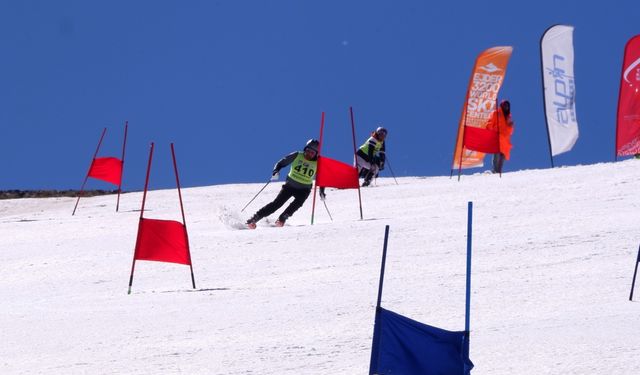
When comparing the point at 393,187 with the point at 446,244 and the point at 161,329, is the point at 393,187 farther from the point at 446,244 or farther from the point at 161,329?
the point at 161,329

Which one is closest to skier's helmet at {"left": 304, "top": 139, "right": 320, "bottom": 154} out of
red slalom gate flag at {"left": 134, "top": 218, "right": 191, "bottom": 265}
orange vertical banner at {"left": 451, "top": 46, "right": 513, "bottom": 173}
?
red slalom gate flag at {"left": 134, "top": 218, "right": 191, "bottom": 265}

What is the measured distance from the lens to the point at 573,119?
2375 cm

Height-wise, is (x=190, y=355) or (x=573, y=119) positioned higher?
(x=573, y=119)

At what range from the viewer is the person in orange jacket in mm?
23969

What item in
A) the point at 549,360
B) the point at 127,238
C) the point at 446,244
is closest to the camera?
the point at 549,360

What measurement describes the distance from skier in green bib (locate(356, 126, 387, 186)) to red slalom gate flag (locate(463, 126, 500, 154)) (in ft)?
5.46

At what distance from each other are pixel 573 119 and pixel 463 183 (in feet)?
11.7

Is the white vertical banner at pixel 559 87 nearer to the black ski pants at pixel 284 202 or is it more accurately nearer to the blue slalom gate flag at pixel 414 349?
the black ski pants at pixel 284 202

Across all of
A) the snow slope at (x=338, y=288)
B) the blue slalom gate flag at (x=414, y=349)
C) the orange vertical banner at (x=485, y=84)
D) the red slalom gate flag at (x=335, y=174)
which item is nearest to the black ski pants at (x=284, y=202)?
the red slalom gate flag at (x=335, y=174)

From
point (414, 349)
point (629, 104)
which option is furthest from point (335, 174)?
point (414, 349)

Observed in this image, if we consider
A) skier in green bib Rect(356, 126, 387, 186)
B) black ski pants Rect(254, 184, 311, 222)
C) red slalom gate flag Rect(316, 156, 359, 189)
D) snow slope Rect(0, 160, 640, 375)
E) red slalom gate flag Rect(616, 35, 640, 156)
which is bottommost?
snow slope Rect(0, 160, 640, 375)

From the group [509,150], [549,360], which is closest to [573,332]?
[549,360]

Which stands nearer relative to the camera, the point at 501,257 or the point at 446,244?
the point at 501,257

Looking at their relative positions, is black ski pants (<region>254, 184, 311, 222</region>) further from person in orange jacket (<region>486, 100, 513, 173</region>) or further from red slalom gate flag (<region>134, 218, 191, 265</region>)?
person in orange jacket (<region>486, 100, 513, 173</region>)
